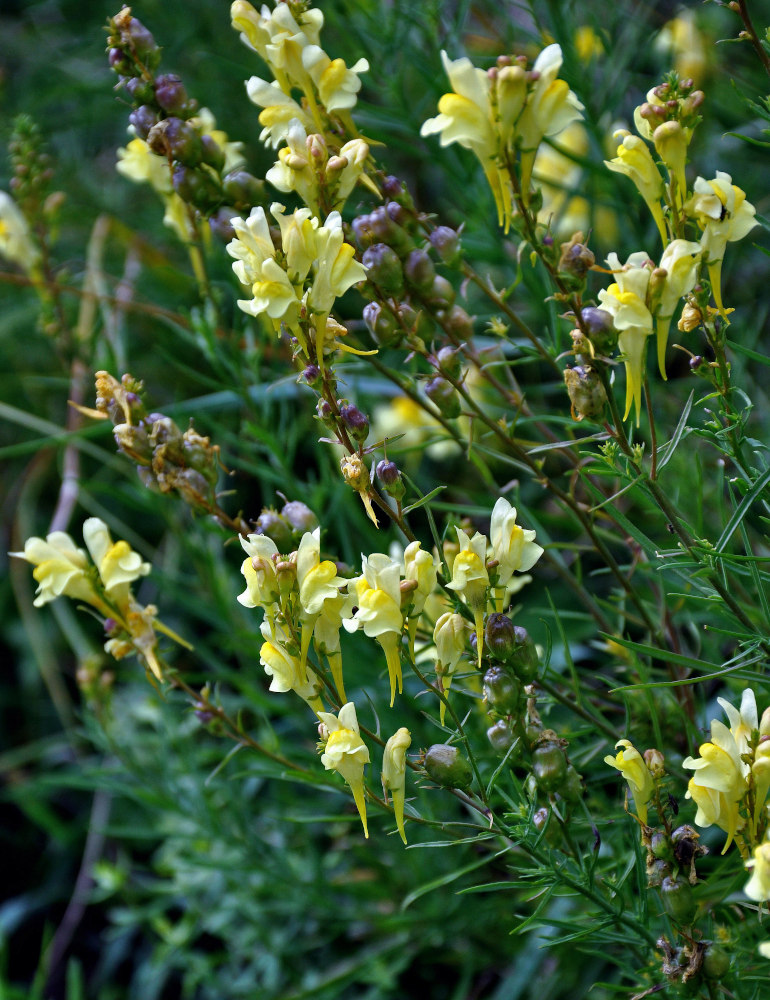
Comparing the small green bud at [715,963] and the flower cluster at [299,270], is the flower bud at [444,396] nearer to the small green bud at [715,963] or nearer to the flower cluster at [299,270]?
the flower cluster at [299,270]

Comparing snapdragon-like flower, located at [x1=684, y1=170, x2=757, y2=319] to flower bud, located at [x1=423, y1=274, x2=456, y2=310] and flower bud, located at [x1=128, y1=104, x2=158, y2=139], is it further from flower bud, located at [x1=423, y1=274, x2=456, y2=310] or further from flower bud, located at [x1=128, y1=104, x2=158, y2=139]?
flower bud, located at [x1=128, y1=104, x2=158, y2=139]

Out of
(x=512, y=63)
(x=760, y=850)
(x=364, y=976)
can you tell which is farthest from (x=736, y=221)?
(x=364, y=976)

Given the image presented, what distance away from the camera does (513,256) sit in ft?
3.44

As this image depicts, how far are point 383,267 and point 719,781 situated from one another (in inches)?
13.1

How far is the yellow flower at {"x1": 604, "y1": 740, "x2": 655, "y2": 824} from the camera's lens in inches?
18.5

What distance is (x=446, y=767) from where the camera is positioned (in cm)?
48

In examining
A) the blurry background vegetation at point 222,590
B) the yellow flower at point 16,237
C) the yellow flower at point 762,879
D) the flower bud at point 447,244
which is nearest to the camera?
the yellow flower at point 762,879

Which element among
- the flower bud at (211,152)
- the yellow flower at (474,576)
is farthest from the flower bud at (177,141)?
the yellow flower at (474,576)

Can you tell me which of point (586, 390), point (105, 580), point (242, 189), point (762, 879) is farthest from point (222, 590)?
Answer: point (762, 879)

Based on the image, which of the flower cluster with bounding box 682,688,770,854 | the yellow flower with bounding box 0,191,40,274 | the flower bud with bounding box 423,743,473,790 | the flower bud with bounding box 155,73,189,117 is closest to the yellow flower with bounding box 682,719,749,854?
the flower cluster with bounding box 682,688,770,854

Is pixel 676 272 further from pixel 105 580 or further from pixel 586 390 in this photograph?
pixel 105 580

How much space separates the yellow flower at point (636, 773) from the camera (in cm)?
47

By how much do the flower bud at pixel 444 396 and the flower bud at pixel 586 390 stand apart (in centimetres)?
9

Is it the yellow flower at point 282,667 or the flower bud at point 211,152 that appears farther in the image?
the flower bud at point 211,152
